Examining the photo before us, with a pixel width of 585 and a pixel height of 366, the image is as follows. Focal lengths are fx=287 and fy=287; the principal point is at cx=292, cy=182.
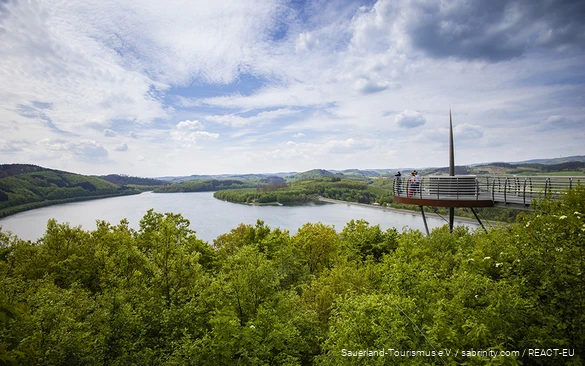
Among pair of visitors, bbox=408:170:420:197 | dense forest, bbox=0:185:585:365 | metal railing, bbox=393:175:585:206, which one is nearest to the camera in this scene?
dense forest, bbox=0:185:585:365

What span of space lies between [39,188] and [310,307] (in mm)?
129418

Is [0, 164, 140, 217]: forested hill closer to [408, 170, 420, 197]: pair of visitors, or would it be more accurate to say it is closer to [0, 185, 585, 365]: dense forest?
A: [0, 185, 585, 365]: dense forest

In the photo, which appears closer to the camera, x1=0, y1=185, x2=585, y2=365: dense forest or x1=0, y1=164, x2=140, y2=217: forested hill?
x1=0, y1=185, x2=585, y2=365: dense forest

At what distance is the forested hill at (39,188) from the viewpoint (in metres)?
77.0

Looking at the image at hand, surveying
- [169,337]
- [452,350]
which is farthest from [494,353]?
[169,337]

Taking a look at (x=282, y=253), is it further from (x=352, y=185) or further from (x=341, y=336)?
(x=352, y=185)

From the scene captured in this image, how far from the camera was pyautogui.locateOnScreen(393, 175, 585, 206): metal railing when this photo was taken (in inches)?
566

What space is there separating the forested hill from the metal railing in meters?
89.7

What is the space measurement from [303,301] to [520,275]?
11.3 m

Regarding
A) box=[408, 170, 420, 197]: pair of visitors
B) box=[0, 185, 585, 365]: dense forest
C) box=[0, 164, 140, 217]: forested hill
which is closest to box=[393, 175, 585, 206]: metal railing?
box=[408, 170, 420, 197]: pair of visitors

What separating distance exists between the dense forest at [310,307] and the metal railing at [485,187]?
2783mm

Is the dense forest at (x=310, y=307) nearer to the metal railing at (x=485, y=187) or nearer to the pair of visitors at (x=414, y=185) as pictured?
the metal railing at (x=485, y=187)

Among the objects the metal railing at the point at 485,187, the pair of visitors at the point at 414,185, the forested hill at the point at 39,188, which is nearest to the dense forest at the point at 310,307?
the metal railing at the point at 485,187

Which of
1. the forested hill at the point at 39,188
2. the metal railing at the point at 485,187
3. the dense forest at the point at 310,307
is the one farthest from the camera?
the forested hill at the point at 39,188
